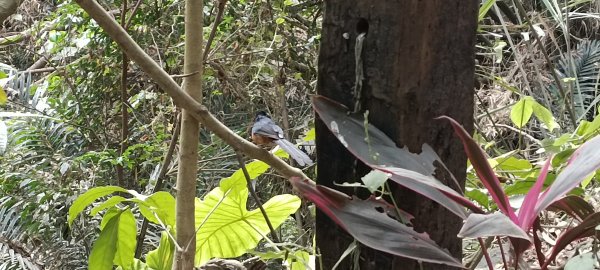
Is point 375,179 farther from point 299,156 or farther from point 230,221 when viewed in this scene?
point 299,156

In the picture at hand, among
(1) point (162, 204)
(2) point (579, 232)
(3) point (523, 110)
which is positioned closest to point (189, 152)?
(1) point (162, 204)

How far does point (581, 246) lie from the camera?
85 cm

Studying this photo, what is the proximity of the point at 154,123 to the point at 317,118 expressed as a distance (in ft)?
4.49

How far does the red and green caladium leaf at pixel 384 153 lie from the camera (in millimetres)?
575

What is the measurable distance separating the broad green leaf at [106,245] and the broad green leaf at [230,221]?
14 cm

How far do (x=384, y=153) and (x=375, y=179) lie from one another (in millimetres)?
68

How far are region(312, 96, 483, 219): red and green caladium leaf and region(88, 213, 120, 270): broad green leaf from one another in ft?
1.60

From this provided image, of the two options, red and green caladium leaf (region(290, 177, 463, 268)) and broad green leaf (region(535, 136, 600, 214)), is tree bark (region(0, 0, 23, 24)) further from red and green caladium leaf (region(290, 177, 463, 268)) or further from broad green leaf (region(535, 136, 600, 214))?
broad green leaf (region(535, 136, 600, 214))

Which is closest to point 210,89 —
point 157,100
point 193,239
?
point 157,100

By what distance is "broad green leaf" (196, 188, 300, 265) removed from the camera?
1059 millimetres

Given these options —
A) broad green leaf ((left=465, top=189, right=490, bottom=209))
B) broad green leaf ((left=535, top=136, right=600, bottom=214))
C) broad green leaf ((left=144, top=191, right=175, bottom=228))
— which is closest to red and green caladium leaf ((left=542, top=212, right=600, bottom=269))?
broad green leaf ((left=535, top=136, right=600, bottom=214))

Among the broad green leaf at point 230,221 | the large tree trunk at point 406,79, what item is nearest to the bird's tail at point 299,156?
the broad green leaf at point 230,221

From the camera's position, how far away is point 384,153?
1.98 ft

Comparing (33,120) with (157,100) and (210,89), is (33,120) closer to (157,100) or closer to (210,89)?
(157,100)
